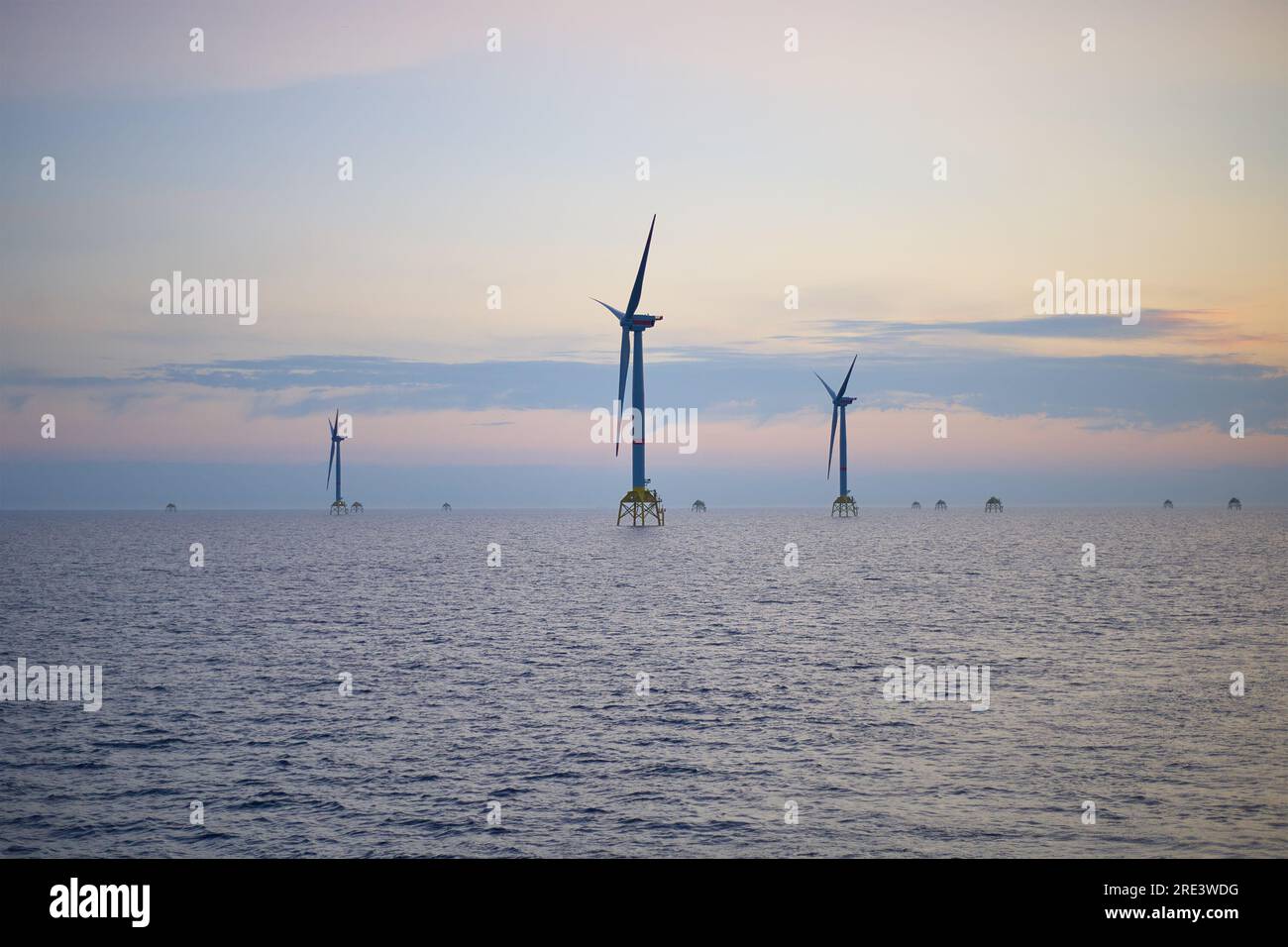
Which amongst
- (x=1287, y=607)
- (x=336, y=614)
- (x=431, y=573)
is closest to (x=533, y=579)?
(x=431, y=573)

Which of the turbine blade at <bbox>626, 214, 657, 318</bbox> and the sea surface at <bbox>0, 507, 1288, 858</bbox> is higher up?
the turbine blade at <bbox>626, 214, 657, 318</bbox>

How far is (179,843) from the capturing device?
95.3 ft

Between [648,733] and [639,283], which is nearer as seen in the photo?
[648,733]

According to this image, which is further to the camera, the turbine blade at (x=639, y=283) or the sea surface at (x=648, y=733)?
the turbine blade at (x=639, y=283)

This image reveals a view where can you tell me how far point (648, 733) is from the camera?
42.5m

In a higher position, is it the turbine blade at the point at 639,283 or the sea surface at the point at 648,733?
the turbine blade at the point at 639,283

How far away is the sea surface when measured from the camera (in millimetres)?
29844

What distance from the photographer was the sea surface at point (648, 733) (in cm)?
2984

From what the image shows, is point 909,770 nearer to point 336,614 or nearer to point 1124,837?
point 1124,837

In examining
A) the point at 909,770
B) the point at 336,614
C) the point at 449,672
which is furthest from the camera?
the point at 336,614

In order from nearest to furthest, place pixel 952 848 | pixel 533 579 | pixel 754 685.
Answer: pixel 952 848 < pixel 754 685 < pixel 533 579

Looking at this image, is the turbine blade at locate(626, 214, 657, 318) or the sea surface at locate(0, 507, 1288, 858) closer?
the sea surface at locate(0, 507, 1288, 858)
